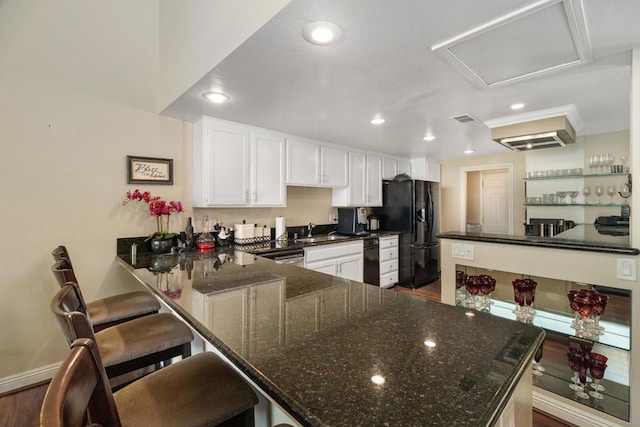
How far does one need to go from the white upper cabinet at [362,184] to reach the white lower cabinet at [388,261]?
666 millimetres

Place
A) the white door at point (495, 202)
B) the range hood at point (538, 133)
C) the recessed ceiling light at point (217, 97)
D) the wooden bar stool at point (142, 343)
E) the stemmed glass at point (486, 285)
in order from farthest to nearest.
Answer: the white door at point (495, 202) → the range hood at point (538, 133) → the recessed ceiling light at point (217, 97) → the stemmed glass at point (486, 285) → the wooden bar stool at point (142, 343)

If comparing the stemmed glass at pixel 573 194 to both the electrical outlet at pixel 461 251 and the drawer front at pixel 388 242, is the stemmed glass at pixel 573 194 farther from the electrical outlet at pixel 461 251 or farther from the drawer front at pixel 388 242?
the electrical outlet at pixel 461 251

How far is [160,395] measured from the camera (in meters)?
0.93

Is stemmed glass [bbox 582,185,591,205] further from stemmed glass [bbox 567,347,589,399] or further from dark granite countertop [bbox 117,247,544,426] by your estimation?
dark granite countertop [bbox 117,247,544,426]

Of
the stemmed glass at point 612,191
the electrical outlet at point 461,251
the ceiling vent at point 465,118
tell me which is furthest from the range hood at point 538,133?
the electrical outlet at point 461,251

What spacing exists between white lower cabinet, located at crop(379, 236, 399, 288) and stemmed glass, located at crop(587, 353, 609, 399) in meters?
2.74

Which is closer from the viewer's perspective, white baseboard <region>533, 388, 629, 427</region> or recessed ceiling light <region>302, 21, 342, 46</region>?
recessed ceiling light <region>302, 21, 342, 46</region>

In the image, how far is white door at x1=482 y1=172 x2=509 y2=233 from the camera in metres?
5.79

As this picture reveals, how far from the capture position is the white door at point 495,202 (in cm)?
579


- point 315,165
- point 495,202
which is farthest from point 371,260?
point 495,202

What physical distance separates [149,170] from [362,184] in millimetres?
2913

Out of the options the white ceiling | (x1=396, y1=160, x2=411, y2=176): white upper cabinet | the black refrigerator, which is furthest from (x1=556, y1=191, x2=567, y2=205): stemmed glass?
(x1=396, y1=160, x2=411, y2=176): white upper cabinet

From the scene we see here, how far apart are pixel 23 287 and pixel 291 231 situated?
2.61 meters

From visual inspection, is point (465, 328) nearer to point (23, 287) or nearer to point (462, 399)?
point (462, 399)
